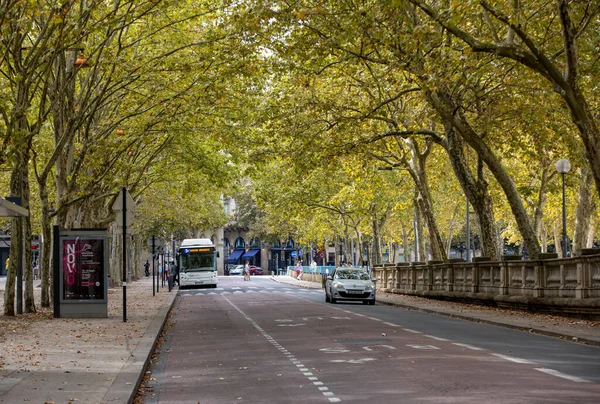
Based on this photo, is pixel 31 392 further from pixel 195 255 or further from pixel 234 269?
pixel 234 269

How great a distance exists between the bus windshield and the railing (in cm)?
1991

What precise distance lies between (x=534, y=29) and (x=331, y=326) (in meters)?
11.2

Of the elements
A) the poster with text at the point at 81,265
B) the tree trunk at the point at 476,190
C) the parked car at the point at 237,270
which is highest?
the tree trunk at the point at 476,190

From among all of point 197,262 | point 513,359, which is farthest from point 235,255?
point 513,359

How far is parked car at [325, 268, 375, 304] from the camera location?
1517 inches

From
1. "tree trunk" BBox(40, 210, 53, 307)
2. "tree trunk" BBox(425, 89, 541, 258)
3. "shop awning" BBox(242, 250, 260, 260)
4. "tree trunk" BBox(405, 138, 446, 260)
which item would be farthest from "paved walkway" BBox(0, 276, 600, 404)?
"shop awning" BBox(242, 250, 260, 260)

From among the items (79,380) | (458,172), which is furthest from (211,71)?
(79,380)

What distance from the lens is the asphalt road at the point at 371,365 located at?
1088 centimetres

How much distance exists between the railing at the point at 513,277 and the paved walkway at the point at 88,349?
0.92 metres

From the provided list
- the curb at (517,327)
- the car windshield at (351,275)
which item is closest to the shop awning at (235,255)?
the car windshield at (351,275)

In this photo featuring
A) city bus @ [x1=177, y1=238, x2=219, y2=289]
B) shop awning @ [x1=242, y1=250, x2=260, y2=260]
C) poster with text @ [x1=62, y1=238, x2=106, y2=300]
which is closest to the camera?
poster with text @ [x1=62, y1=238, x2=106, y2=300]

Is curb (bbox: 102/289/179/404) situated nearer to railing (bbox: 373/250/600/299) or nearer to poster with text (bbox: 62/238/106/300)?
poster with text (bbox: 62/238/106/300)

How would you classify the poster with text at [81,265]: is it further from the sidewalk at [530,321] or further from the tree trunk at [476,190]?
the tree trunk at [476,190]

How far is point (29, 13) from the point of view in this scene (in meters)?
20.9
